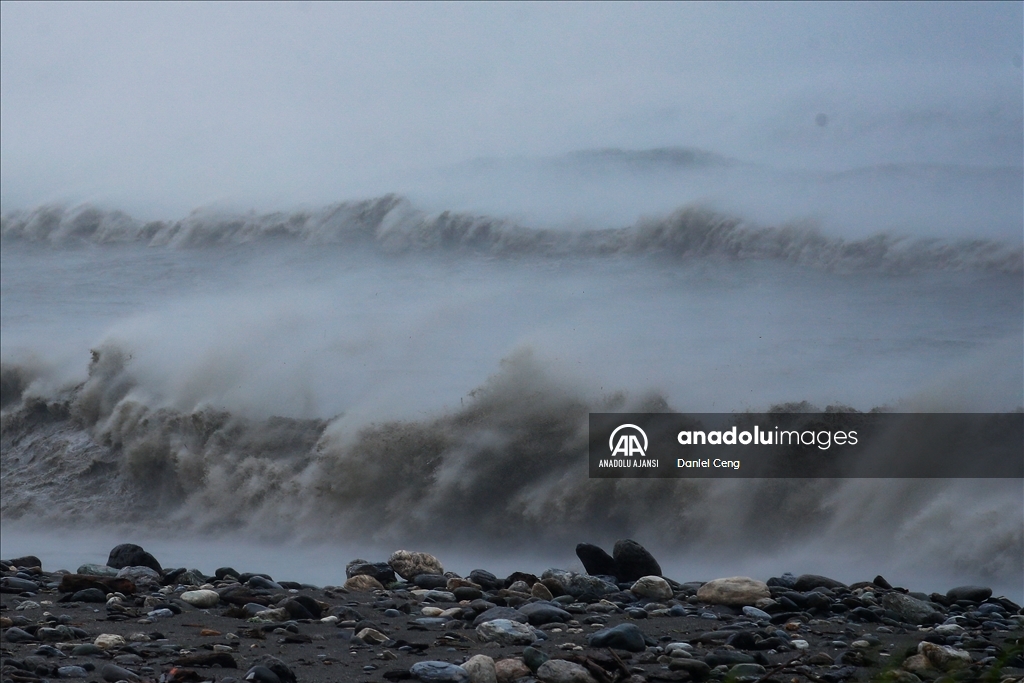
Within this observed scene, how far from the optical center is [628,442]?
7098mm

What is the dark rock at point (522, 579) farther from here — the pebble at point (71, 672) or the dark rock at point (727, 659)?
the pebble at point (71, 672)

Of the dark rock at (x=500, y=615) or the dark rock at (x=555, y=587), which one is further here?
the dark rock at (x=555, y=587)

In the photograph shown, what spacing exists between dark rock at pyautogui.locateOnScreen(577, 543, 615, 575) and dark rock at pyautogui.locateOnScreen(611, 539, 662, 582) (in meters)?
0.06

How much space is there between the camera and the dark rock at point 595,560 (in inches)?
229

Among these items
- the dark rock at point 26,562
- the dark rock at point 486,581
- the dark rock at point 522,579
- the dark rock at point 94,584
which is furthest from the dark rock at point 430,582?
the dark rock at point 26,562

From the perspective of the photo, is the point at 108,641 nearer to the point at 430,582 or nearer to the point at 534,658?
the point at 534,658

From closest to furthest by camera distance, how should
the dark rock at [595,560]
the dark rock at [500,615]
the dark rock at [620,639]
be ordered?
the dark rock at [620,639] → the dark rock at [500,615] → the dark rock at [595,560]

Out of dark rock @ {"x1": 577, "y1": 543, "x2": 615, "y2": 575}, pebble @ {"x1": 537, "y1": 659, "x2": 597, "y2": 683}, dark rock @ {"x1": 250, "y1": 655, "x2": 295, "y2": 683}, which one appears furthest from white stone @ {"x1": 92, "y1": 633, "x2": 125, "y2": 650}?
dark rock @ {"x1": 577, "y1": 543, "x2": 615, "y2": 575}

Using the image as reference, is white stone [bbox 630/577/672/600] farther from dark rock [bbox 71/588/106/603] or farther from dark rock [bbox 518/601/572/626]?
dark rock [bbox 71/588/106/603]

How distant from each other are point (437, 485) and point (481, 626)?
3.25 meters

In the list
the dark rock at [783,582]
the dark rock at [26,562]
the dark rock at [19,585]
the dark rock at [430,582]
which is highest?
the dark rock at [26,562]

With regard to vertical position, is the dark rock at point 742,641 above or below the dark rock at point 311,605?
below

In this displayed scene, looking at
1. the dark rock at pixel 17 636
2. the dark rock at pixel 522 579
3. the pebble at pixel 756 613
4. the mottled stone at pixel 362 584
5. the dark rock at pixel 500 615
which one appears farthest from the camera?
the mottled stone at pixel 362 584

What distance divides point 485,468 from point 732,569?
2.04m
